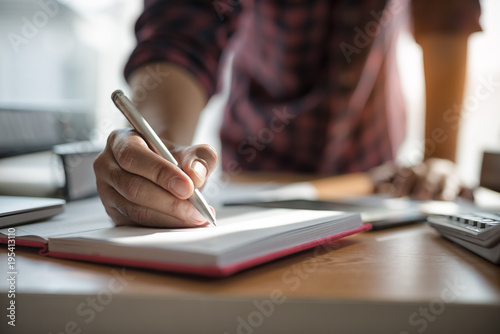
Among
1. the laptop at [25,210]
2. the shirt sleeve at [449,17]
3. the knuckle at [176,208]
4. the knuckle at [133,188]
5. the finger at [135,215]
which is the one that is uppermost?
the shirt sleeve at [449,17]

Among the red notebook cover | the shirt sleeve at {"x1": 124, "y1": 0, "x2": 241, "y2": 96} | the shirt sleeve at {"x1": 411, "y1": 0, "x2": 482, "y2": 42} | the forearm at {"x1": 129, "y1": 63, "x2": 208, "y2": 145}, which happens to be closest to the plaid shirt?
the shirt sleeve at {"x1": 411, "y1": 0, "x2": 482, "y2": 42}

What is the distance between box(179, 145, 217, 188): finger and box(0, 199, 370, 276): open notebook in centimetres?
5

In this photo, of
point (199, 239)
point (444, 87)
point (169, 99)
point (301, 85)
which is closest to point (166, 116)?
point (169, 99)

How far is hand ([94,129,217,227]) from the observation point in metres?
0.40

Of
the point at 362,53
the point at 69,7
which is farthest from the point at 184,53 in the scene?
the point at 69,7

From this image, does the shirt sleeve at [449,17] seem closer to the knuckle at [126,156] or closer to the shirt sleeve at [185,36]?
the shirt sleeve at [185,36]

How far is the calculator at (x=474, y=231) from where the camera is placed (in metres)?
0.37

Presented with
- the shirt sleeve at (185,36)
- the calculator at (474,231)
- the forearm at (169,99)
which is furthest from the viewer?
the shirt sleeve at (185,36)

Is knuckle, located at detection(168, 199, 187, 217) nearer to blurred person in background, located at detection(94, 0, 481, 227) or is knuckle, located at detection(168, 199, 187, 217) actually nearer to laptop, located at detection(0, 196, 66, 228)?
blurred person in background, located at detection(94, 0, 481, 227)

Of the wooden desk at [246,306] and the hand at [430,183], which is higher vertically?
the hand at [430,183]

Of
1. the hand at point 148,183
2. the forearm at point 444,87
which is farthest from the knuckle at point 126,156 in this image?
the forearm at point 444,87

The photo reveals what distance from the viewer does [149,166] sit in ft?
1.35

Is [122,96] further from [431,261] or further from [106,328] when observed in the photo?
[431,261]

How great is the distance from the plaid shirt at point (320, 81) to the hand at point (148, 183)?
646mm
